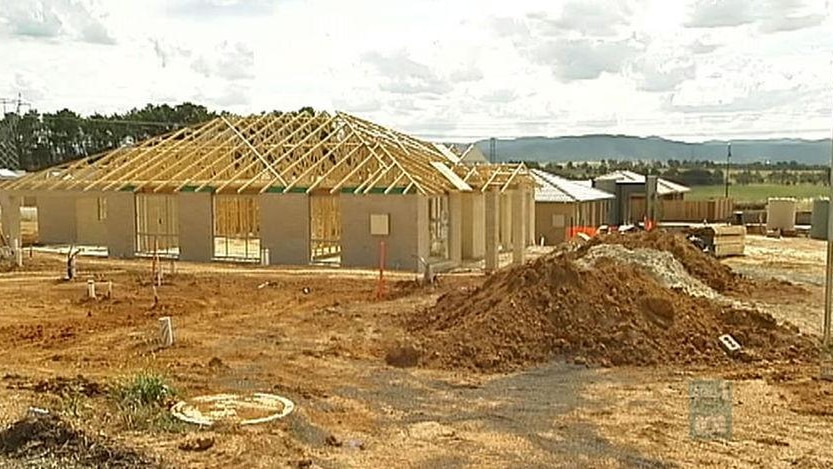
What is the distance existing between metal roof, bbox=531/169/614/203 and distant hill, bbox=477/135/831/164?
82.0m

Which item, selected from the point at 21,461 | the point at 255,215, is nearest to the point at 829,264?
the point at 21,461

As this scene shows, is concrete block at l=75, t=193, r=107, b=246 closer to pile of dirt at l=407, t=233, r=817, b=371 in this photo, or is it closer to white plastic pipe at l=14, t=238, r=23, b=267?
white plastic pipe at l=14, t=238, r=23, b=267

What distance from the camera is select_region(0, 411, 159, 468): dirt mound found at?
7.71 m

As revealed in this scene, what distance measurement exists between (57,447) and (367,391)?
14.0 feet

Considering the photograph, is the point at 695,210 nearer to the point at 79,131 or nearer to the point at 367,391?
the point at 367,391

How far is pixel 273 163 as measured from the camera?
28.6m

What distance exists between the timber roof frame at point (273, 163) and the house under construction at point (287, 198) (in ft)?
0.18

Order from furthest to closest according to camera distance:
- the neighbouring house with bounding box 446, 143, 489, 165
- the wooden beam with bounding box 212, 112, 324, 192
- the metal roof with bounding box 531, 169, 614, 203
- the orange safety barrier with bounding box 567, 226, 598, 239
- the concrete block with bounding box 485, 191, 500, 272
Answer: the metal roof with bounding box 531, 169, 614, 203, the neighbouring house with bounding box 446, 143, 489, 165, the orange safety barrier with bounding box 567, 226, 598, 239, the wooden beam with bounding box 212, 112, 324, 192, the concrete block with bounding box 485, 191, 500, 272

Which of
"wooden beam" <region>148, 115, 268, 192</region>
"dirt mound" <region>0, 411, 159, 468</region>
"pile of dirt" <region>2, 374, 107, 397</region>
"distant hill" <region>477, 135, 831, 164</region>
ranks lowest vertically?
"pile of dirt" <region>2, 374, 107, 397</region>

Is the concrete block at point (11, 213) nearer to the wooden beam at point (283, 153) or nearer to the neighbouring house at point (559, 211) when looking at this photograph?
the wooden beam at point (283, 153)

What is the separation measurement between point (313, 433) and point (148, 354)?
516cm

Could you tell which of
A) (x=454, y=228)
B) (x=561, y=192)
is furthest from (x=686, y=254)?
(x=561, y=192)

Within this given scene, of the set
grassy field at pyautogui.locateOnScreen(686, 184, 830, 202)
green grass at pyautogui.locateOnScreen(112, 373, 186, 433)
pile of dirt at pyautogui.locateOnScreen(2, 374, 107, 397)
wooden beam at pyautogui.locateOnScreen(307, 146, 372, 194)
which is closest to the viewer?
green grass at pyautogui.locateOnScreen(112, 373, 186, 433)

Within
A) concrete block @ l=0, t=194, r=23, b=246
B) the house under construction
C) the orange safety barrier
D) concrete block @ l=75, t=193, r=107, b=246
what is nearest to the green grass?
the house under construction
